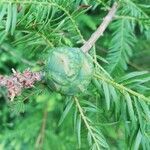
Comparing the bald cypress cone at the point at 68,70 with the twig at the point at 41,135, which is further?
the twig at the point at 41,135

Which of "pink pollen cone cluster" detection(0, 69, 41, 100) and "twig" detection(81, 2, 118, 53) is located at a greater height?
"twig" detection(81, 2, 118, 53)

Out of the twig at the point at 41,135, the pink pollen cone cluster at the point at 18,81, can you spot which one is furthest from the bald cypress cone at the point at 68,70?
the twig at the point at 41,135

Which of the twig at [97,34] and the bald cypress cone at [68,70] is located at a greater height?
the twig at [97,34]

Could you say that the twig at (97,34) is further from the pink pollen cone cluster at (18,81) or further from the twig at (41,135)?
the twig at (41,135)

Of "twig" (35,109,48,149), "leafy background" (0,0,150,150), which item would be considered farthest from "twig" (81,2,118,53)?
"twig" (35,109,48,149)

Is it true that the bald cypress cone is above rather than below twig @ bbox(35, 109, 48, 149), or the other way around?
above

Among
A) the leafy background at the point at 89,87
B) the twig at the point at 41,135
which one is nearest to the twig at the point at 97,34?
the leafy background at the point at 89,87

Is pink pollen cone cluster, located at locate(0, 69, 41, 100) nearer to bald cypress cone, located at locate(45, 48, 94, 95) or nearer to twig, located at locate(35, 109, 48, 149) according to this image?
bald cypress cone, located at locate(45, 48, 94, 95)

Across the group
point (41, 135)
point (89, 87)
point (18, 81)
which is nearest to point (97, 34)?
point (89, 87)

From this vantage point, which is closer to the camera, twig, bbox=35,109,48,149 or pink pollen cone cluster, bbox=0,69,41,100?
pink pollen cone cluster, bbox=0,69,41,100

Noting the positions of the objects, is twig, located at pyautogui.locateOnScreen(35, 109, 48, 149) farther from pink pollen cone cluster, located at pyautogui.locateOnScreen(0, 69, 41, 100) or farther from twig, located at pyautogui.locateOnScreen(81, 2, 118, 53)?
pink pollen cone cluster, located at pyautogui.locateOnScreen(0, 69, 41, 100)

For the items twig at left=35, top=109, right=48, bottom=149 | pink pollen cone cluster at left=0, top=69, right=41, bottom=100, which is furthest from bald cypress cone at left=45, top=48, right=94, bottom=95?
twig at left=35, top=109, right=48, bottom=149

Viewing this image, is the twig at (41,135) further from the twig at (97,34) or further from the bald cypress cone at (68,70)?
the bald cypress cone at (68,70)
